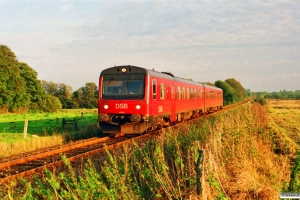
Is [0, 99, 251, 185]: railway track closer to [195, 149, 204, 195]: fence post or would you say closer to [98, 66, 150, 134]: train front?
[98, 66, 150, 134]: train front

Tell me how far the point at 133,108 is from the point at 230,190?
9.17 m

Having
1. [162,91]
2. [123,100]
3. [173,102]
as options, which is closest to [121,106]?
[123,100]

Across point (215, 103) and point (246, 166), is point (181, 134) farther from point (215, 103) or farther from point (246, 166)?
point (215, 103)

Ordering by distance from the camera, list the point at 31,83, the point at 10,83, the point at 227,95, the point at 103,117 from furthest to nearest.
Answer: the point at 227,95 → the point at 31,83 → the point at 10,83 → the point at 103,117

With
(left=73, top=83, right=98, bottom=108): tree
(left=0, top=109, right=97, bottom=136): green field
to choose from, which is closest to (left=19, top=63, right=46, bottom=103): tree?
(left=73, top=83, right=98, bottom=108): tree

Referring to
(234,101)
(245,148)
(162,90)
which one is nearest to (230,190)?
(245,148)

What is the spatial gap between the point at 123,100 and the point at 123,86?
0.65 m

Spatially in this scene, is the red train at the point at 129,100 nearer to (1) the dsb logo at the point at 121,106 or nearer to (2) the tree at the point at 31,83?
(1) the dsb logo at the point at 121,106

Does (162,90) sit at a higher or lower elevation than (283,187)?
higher

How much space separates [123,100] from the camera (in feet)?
48.6

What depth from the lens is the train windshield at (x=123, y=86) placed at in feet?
48.4

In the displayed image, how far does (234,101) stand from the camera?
8400 centimetres

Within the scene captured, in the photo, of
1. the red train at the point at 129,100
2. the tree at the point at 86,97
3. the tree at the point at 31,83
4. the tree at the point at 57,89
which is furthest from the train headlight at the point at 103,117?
the tree at the point at 57,89

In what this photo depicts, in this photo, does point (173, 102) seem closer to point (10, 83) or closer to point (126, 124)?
point (126, 124)
